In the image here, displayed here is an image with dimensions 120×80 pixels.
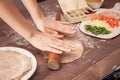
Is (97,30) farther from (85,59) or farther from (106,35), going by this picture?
(85,59)

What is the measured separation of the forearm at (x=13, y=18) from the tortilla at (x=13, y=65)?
0.11m

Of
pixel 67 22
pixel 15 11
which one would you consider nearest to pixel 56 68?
pixel 15 11

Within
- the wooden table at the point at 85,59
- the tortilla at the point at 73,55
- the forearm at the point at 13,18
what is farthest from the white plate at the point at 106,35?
the forearm at the point at 13,18

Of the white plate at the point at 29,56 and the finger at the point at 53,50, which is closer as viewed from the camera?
the white plate at the point at 29,56

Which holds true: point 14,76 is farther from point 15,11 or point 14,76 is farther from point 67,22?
point 67,22

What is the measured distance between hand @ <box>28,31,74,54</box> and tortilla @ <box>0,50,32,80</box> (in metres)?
0.09

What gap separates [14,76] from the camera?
92 cm

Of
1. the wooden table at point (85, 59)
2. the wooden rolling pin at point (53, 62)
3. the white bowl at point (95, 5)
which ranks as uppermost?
the wooden rolling pin at point (53, 62)

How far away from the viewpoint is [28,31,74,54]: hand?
3.42 ft

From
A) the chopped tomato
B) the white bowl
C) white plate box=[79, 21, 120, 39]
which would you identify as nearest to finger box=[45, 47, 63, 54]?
white plate box=[79, 21, 120, 39]

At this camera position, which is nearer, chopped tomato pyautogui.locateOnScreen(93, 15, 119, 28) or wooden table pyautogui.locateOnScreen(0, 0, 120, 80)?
wooden table pyautogui.locateOnScreen(0, 0, 120, 80)

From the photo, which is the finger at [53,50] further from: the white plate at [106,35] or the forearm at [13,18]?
the white plate at [106,35]

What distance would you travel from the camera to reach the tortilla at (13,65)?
0.92 m

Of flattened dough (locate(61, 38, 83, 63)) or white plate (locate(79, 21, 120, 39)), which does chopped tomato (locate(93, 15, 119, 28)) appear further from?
flattened dough (locate(61, 38, 83, 63))
